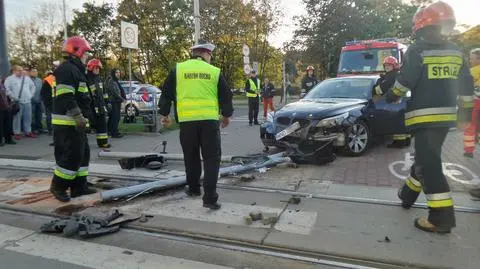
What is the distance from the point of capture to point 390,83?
188 inches

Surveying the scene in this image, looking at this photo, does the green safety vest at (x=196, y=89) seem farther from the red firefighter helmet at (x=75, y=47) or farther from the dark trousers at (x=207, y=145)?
the red firefighter helmet at (x=75, y=47)

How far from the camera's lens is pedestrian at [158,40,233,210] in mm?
4996

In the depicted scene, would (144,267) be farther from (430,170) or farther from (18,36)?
(18,36)

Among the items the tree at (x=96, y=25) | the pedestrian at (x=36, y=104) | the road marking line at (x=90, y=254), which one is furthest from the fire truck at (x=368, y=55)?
the tree at (x=96, y=25)

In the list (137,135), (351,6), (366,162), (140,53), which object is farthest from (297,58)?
(366,162)

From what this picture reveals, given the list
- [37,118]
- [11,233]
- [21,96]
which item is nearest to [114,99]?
[21,96]

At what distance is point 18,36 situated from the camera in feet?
140

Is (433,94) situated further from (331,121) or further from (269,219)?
(331,121)

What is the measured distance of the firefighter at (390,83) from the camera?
4.77 meters

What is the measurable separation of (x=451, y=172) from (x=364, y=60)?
841 cm

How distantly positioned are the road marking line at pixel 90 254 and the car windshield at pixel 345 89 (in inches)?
235

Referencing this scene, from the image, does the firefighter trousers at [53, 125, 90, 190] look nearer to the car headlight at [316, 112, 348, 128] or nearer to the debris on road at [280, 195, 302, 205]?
the debris on road at [280, 195, 302, 205]

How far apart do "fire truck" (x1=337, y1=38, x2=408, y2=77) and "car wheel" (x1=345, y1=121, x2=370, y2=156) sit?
21.1 feet

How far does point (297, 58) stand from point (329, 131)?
98.3ft
